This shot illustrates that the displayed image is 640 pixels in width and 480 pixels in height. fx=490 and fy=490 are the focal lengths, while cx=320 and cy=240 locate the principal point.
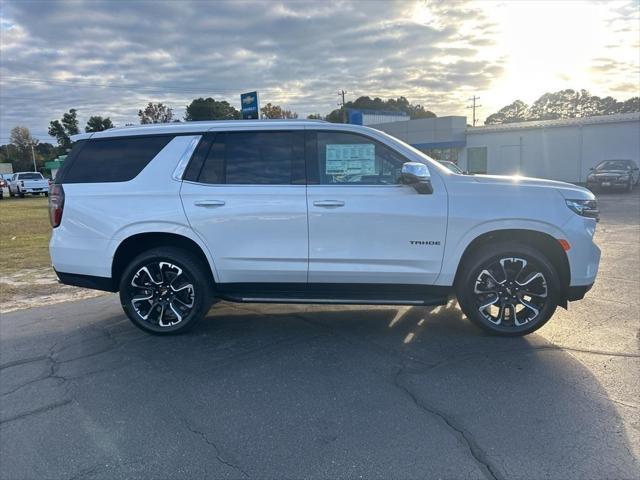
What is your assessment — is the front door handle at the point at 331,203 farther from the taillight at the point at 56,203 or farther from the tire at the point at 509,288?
the taillight at the point at 56,203

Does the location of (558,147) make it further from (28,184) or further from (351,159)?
(28,184)

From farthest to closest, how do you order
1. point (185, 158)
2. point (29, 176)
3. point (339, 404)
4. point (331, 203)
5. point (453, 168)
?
point (29, 176)
point (453, 168)
point (185, 158)
point (331, 203)
point (339, 404)

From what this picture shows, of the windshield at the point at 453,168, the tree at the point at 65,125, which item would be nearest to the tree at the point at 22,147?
the tree at the point at 65,125

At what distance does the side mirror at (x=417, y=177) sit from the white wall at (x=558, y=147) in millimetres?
28753

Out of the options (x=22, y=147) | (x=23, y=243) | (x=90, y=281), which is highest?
(x=22, y=147)

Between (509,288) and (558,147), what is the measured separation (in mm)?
30158

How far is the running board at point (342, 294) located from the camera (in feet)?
15.0

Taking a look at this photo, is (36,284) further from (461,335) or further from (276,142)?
(461,335)

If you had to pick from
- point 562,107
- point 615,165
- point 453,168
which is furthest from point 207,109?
point 562,107

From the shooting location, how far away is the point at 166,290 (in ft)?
16.2

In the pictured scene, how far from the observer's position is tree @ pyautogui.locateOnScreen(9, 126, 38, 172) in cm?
9200

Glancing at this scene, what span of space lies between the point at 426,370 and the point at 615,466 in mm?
1534

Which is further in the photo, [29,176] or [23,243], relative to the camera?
[29,176]

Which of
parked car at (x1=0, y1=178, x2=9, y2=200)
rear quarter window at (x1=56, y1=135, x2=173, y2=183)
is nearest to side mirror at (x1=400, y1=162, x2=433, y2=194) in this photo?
rear quarter window at (x1=56, y1=135, x2=173, y2=183)
